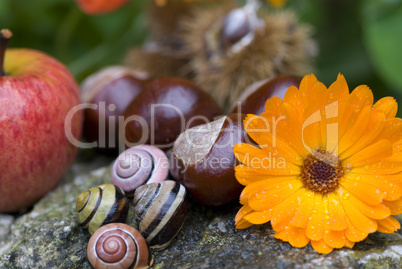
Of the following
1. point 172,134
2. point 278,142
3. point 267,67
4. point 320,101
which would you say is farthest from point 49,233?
point 267,67

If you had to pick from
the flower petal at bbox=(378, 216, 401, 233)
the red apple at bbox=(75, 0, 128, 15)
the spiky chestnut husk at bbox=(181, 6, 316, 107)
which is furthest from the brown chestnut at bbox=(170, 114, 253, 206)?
the red apple at bbox=(75, 0, 128, 15)

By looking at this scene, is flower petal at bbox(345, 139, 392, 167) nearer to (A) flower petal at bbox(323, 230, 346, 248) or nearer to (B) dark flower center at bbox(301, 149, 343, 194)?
(B) dark flower center at bbox(301, 149, 343, 194)

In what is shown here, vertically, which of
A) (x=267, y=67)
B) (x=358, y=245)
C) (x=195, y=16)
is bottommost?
(x=358, y=245)

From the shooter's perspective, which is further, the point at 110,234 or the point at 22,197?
the point at 22,197

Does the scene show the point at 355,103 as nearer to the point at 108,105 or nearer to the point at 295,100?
the point at 295,100

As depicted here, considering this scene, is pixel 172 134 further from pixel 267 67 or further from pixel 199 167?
pixel 267 67

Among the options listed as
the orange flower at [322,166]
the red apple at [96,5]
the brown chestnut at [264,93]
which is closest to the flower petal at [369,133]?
the orange flower at [322,166]
